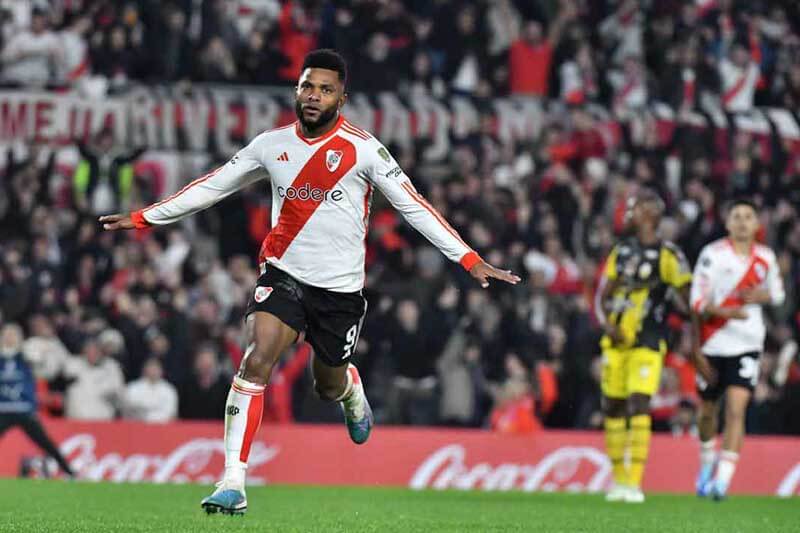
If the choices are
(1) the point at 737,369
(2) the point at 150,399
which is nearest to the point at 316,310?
(1) the point at 737,369

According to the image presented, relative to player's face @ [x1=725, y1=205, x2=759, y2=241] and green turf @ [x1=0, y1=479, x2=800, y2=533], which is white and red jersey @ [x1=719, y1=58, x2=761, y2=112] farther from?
player's face @ [x1=725, y1=205, x2=759, y2=241]

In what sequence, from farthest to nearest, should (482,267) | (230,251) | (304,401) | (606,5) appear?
(606,5), (230,251), (304,401), (482,267)

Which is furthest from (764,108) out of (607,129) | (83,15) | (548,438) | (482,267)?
(482,267)

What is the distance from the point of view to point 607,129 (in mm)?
23172

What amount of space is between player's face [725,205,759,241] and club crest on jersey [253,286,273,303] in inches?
223

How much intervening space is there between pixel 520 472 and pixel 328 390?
779 cm

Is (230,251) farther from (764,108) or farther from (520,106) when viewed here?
(764,108)

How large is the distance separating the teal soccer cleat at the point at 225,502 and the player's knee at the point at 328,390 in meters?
1.70

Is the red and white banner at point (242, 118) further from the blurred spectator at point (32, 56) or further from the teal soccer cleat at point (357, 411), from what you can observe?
the teal soccer cleat at point (357, 411)

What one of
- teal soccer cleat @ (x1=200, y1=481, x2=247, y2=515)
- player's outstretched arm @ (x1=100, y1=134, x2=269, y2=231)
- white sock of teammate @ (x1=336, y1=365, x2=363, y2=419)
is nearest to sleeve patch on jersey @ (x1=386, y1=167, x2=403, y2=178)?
player's outstretched arm @ (x1=100, y1=134, x2=269, y2=231)

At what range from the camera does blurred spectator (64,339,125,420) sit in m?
18.5

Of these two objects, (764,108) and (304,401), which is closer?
(304,401)

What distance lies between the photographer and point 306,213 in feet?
30.9

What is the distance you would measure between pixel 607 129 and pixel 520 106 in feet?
4.15
